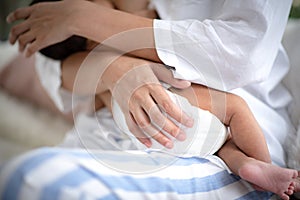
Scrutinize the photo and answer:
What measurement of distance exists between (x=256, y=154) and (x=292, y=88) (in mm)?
190

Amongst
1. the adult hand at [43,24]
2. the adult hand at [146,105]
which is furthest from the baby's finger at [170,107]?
the adult hand at [43,24]

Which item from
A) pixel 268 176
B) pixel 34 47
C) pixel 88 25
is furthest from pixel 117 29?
pixel 268 176

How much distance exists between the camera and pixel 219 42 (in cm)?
56

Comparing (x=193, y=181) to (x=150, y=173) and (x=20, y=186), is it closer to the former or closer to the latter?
(x=150, y=173)

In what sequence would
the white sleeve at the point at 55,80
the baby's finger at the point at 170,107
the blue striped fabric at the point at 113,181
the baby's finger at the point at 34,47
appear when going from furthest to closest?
the white sleeve at the point at 55,80
the baby's finger at the point at 34,47
the baby's finger at the point at 170,107
the blue striped fabric at the point at 113,181

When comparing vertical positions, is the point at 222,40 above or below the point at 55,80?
above

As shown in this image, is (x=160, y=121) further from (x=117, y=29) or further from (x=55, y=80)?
(x=55, y=80)

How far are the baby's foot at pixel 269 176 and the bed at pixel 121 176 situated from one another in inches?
1.1

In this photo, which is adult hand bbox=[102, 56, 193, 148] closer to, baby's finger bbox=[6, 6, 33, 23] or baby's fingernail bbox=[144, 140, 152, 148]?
baby's fingernail bbox=[144, 140, 152, 148]

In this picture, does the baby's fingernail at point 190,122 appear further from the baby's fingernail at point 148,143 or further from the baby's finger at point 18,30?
the baby's finger at point 18,30

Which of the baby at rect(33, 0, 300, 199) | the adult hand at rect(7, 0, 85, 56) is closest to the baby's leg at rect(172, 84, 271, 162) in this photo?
the baby at rect(33, 0, 300, 199)

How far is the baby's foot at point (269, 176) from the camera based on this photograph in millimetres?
539

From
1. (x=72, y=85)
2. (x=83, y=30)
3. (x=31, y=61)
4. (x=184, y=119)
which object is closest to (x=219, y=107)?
(x=184, y=119)

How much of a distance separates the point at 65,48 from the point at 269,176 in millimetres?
367
